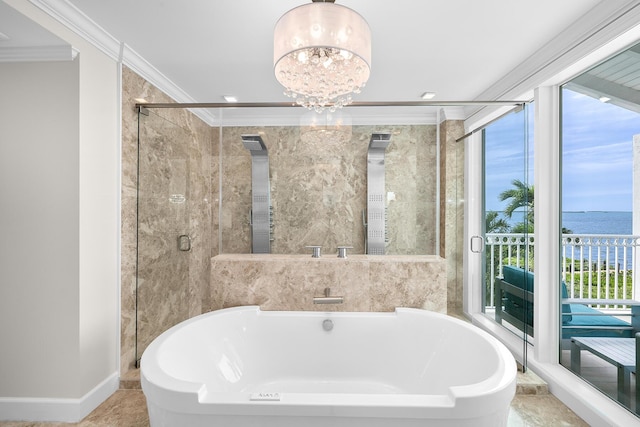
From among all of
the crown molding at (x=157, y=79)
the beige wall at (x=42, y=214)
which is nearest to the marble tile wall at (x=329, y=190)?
the crown molding at (x=157, y=79)

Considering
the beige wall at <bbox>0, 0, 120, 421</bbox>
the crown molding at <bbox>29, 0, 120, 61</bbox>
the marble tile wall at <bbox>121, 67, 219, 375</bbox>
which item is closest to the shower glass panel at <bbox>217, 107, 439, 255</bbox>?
the marble tile wall at <bbox>121, 67, 219, 375</bbox>

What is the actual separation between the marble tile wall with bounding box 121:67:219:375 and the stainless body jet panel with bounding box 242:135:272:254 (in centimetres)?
34

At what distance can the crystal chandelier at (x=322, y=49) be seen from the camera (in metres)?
1.31

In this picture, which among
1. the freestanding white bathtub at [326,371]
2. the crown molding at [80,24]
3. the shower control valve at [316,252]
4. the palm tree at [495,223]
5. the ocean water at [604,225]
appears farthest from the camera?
the palm tree at [495,223]

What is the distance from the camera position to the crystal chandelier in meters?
1.31

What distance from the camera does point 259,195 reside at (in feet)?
8.52

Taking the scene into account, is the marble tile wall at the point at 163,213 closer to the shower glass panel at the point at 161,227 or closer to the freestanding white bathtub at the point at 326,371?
the shower glass panel at the point at 161,227

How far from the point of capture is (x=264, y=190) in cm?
259

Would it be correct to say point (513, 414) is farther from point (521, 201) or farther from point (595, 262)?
point (521, 201)

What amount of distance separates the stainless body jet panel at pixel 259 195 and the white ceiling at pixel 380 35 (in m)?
0.59

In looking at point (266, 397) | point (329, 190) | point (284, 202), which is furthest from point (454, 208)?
point (266, 397)

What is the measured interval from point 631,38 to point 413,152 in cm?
135

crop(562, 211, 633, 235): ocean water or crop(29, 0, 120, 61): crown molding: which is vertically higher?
crop(29, 0, 120, 61): crown molding

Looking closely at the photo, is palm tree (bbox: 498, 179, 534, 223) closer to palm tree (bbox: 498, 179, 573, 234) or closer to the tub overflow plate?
palm tree (bbox: 498, 179, 573, 234)
